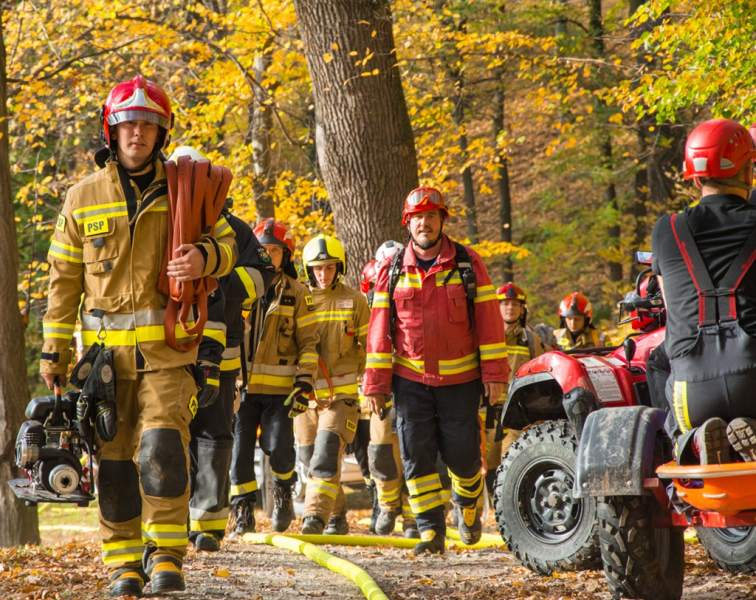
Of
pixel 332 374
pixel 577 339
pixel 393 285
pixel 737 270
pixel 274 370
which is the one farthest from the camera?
pixel 577 339

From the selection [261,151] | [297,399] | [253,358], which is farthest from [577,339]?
[261,151]

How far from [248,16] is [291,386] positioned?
9447 mm

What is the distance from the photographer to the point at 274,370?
7.80m

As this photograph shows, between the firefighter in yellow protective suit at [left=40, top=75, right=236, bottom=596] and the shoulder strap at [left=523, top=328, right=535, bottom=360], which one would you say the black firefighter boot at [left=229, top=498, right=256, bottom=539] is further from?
the shoulder strap at [left=523, top=328, right=535, bottom=360]

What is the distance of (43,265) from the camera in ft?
50.9

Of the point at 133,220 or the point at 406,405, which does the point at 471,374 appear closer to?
the point at 406,405

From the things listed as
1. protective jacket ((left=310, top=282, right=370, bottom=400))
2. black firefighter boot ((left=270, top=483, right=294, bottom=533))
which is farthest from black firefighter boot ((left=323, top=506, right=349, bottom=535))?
protective jacket ((left=310, top=282, right=370, bottom=400))

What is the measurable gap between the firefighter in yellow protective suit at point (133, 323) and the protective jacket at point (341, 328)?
3696 millimetres

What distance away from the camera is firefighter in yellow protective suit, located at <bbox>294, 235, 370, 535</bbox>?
7938 millimetres

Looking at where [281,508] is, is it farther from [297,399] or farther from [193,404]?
[193,404]

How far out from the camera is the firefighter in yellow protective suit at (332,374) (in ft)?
26.0

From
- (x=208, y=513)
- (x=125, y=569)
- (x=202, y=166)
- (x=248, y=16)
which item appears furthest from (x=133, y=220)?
(x=248, y=16)

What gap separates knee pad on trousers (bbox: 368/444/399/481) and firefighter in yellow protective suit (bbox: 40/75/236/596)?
12.5ft

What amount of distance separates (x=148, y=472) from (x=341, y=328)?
414 centimetres
